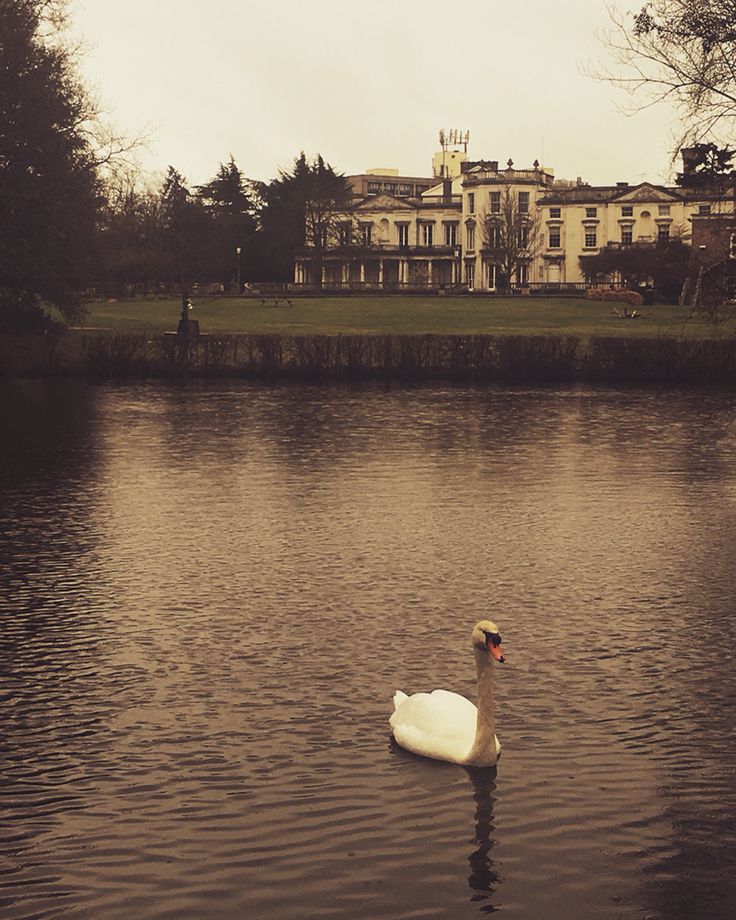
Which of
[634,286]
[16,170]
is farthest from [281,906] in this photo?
[634,286]

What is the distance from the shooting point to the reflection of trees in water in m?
9.38

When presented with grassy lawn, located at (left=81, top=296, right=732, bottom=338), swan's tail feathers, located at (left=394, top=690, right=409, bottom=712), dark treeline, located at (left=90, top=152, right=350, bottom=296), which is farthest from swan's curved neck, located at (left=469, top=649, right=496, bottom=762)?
dark treeline, located at (left=90, top=152, right=350, bottom=296)

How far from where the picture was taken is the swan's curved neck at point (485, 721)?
37.2 feet

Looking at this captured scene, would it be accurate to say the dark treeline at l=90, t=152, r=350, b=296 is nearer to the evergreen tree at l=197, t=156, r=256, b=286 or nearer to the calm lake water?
the evergreen tree at l=197, t=156, r=256, b=286

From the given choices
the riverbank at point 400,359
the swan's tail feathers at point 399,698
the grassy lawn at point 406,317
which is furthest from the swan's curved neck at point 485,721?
the grassy lawn at point 406,317

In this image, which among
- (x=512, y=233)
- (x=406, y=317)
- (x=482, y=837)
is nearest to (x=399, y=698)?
(x=482, y=837)

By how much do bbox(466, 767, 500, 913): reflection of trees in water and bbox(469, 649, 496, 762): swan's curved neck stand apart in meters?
0.17

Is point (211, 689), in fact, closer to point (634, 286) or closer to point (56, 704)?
point (56, 704)

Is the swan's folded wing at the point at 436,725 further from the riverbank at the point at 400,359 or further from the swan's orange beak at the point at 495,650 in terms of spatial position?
the riverbank at the point at 400,359

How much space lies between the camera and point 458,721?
38.7 ft

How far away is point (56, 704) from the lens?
13273 millimetres

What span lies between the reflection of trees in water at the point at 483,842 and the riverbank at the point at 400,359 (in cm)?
4357

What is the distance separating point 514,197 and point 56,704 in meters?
159

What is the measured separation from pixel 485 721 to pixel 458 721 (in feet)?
1.57
